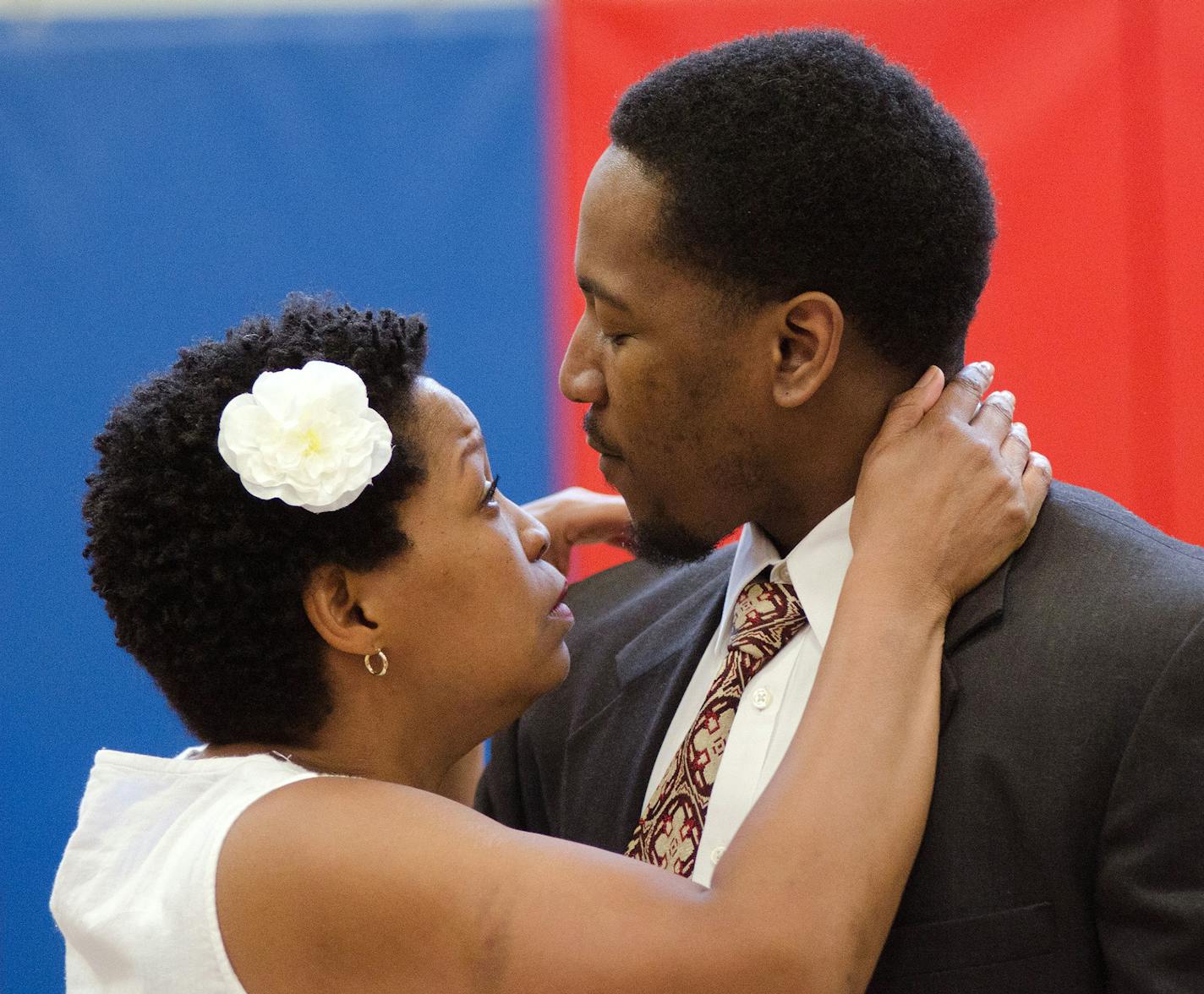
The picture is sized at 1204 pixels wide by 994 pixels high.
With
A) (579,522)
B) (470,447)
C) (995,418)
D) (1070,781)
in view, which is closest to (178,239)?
(579,522)

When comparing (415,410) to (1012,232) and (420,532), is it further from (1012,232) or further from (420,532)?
(1012,232)

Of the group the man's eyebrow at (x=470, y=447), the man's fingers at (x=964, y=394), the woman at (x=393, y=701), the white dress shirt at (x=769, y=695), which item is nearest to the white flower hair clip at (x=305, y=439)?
the woman at (x=393, y=701)

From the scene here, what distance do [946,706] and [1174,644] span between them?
200 millimetres

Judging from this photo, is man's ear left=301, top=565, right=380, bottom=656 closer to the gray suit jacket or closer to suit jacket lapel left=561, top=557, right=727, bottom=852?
suit jacket lapel left=561, top=557, right=727, bottom=852

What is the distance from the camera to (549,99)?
2.57 meters

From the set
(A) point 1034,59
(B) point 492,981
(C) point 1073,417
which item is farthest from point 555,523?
(A) point 1034,59

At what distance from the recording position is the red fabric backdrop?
2.28 meters

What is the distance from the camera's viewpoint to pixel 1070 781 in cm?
117

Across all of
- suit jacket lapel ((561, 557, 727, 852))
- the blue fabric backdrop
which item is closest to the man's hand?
suit jacket lapel ((561, 557, 727, 852))

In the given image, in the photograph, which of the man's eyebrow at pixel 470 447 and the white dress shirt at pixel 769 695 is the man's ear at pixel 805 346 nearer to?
the white dress shirt at pixel 769 695

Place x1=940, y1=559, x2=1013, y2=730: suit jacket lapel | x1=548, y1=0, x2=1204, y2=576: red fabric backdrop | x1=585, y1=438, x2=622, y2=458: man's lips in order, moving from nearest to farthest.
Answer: x1=940, y1=559, x2=1013, y2=730: suit jacket lapel → x1=585, y1=438, x2=622, y2=458: man's lips → x1=548, y1=0, x2=1204, y2=576: red fabric backdrop

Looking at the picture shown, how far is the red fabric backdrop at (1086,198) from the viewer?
7.48 ft

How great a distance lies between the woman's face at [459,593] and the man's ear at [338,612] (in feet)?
0.06

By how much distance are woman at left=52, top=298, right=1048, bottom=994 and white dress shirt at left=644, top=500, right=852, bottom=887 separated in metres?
0.10
